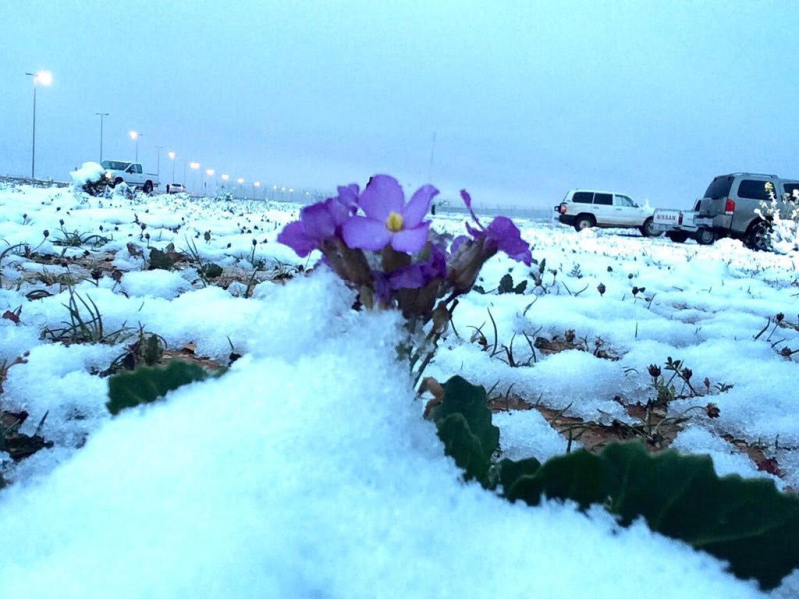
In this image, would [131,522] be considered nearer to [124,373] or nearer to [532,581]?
[124,373]

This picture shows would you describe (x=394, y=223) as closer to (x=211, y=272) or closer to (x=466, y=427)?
(x=466, y=427)

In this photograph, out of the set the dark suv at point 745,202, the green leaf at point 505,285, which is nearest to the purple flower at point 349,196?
the green leaf at point 505,285

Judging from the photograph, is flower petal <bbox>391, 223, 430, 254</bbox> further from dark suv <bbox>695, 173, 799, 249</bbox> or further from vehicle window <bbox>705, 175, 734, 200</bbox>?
vehicle window <bbox>705, 175, 734, 200</bbox>

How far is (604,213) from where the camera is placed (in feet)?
80.1

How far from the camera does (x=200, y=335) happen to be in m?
2.41

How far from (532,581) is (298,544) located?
27 centimetres

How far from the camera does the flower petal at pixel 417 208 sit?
0.93m

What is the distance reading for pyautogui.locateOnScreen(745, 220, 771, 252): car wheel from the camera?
1508 centimetres

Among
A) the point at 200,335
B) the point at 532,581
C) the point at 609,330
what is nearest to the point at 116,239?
the point at 200,335

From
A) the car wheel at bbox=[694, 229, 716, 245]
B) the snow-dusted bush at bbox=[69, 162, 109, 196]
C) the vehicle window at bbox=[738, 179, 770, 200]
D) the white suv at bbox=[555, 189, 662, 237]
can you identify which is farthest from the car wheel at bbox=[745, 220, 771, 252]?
the snow-dusted bush at bbox=[69, 162, 109, 196]

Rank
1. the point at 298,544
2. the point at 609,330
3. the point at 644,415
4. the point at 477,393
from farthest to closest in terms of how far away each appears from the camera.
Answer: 1. the point at 609,330
2. the point at 644,415
3. the point at 477,393
4. the point at 298,544

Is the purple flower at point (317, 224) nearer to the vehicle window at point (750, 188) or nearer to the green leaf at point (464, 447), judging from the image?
the green leaf at point (464, 447)

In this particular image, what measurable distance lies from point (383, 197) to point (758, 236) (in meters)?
17.5

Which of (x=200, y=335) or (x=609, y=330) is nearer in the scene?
(x=200, y=335)
